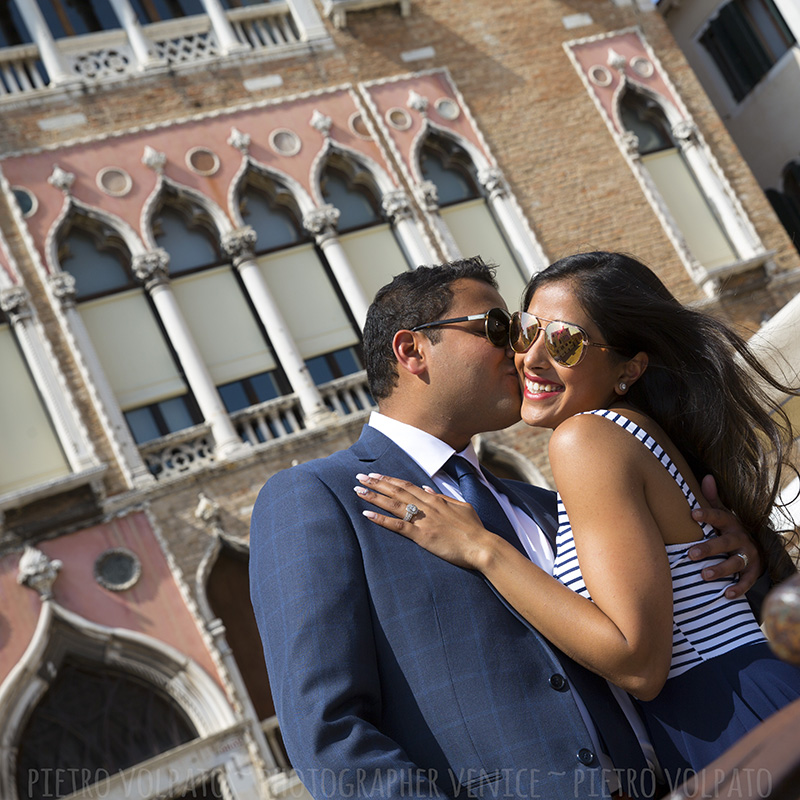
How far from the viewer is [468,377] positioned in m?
2.16

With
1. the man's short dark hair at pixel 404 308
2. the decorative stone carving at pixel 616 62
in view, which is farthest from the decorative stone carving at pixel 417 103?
the man's short dark hair at pixel 404 308

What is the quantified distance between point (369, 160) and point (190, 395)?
10.5 ft

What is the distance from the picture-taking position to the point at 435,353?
216 centimetres

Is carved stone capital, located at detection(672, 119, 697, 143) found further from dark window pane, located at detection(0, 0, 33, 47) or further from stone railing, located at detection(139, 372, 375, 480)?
Result: dark window pane, located at detection(0, 0, 33, 47)

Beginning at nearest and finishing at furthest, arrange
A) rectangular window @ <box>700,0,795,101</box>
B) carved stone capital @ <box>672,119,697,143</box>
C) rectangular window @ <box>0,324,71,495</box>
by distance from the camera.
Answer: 1. rectangular window @ <box>0,324,71,495</box>
2. carved stone capital @ <box>672,119,697,143</box>
3. rectangular window @ <box>700,0,795,101</box>

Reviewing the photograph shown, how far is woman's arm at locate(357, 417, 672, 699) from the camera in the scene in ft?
5.30

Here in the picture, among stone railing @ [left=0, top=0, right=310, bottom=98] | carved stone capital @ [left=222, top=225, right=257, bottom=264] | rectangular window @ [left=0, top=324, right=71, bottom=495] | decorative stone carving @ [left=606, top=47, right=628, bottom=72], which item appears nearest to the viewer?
rectangular window @ [left=0, top=324, right=71, bottom=495]

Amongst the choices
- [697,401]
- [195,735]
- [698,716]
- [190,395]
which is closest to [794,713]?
[698,716]

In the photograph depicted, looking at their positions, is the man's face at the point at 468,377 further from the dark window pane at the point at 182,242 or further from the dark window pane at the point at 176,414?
the dark window pane at the point at 182,242

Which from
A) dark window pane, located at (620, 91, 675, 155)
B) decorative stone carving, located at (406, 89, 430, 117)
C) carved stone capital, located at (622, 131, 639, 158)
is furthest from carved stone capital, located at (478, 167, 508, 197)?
dark window pane, located at (620, 91, 675, 155)

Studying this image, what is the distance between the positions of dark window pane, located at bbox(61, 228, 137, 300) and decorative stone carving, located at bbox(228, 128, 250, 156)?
162 centimetres

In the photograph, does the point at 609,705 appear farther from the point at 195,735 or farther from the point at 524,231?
the point at 524,231

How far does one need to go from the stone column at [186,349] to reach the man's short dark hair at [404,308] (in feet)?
20.2

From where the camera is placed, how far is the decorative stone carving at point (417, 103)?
10117 millimetres
